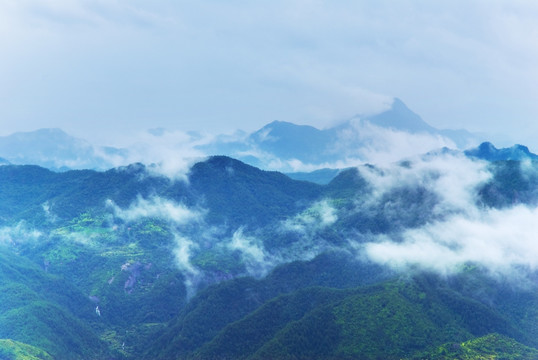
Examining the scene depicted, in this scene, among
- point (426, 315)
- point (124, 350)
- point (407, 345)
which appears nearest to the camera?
point (407, 345)

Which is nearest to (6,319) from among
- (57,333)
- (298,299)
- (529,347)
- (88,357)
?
(57,333)

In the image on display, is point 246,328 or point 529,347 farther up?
point 529,347

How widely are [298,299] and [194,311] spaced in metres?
33.3

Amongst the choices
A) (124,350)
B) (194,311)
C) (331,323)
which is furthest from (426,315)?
(124,350)

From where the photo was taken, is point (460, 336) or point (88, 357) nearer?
point (460, 336)

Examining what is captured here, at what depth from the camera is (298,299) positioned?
6860 inches

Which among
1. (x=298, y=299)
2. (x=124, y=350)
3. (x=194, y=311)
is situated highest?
(x=298, y=299)

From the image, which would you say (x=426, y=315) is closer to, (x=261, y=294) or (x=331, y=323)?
(x=331, y=323)

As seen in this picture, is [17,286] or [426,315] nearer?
[426,315]

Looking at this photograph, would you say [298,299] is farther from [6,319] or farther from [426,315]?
[6,319]

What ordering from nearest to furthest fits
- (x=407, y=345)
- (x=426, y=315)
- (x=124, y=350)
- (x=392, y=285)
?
1. (x=407, y=345)
2. (x=426, y=315)
3. (x=392, y=285)
4. (x=124, y=350)

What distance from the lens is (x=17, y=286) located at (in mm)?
192750

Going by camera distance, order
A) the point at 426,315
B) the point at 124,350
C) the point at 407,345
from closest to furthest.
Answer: the point at 407,345, the point at 426,315, the point at 124,350

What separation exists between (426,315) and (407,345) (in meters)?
14.7
